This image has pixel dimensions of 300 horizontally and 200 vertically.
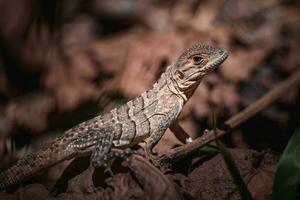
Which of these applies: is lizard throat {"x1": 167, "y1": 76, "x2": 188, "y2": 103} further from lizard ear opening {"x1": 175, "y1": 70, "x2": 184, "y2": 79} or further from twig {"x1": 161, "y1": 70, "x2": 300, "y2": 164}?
twig {"x1": 161, "y1": 70, "x2": 300, "y2": 164}

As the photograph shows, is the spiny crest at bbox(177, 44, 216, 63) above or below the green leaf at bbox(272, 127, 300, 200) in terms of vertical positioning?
above

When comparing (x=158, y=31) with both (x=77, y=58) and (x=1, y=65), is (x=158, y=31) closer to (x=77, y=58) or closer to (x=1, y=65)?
(x=77, y=58)

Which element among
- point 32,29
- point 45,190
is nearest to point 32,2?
point 32,29

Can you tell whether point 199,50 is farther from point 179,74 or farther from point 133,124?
point 133,124

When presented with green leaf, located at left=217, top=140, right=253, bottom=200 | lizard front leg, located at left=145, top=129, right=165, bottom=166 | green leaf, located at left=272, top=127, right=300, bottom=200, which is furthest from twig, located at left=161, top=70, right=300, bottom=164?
green leaf, located at left=272, top=127, right=300, bottom=200

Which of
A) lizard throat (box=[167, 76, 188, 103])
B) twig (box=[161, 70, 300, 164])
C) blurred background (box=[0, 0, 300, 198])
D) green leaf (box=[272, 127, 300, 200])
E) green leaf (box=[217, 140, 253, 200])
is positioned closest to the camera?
twig (box=[161, 70, 300, 164])

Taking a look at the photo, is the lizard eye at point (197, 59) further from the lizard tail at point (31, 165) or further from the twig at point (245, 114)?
the lizard tail at point (31, 165)
